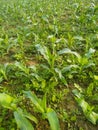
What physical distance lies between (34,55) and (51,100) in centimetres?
149

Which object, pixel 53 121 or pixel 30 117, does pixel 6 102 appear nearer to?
pixel 30 117

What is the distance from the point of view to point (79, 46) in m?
4.84

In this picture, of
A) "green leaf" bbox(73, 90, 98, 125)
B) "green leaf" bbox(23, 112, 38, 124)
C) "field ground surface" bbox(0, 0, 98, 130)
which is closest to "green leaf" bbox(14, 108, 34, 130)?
"field ground surface" bbox(0, 0, 98, 130)

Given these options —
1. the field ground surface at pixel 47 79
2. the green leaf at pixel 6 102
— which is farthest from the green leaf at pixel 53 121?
the green leaf at pixel 6 102

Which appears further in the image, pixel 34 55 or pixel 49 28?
pixel 49 28

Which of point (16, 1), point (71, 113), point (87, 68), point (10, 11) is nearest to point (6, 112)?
point (71, 113)

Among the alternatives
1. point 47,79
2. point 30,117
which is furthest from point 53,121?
point 47,79

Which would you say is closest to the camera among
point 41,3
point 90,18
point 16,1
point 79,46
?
point 79,46

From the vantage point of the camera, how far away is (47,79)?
3650mm

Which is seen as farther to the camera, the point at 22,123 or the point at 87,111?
the point at 87,111

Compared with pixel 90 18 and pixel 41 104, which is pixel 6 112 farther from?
pixel 90 18

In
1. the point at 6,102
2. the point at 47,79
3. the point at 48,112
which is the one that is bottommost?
the point at 47,79

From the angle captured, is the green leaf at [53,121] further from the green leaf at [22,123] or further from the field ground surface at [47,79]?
the green leaf at [22,123]

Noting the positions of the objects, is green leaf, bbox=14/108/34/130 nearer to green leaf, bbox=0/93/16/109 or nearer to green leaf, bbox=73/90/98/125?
green leaf, bbox=0/93/16/109
